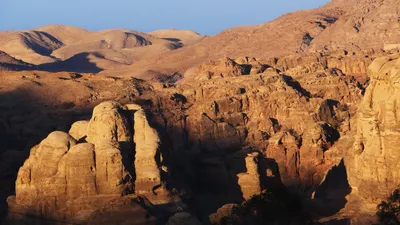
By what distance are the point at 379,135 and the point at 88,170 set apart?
37.2 feet

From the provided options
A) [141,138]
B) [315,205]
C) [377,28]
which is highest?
[377,28]

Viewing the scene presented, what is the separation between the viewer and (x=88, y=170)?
37.4m

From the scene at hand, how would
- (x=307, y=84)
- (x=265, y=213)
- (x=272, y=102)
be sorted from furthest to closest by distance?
(x=307, y=84) < (x=272, y=102) < (x=265, y=213)

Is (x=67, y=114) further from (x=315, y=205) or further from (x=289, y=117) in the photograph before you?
(x=315, y=205)

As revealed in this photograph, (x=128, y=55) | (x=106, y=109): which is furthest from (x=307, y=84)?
(x=128, y=55)

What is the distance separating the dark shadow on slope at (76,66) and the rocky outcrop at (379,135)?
120m

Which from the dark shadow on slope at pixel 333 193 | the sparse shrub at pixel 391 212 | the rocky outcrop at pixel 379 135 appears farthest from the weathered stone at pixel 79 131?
the sparse shrub at pixel 391 212

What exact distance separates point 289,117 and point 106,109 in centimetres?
2226

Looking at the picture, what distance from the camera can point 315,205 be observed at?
35750mm

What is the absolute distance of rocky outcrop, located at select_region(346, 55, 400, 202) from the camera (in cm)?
3111

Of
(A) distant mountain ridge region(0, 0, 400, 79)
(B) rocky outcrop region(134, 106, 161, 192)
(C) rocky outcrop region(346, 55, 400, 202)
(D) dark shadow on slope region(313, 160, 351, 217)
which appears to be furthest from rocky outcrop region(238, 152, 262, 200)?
(A) distant mountain ridge region(0, 0, 400, 79)

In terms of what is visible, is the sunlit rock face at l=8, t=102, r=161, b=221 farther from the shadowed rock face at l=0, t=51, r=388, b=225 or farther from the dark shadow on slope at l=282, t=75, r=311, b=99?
the dark shadow on slope at l=282, t=75, r=311, b=99

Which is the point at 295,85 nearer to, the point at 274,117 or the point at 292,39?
the point at 274,117

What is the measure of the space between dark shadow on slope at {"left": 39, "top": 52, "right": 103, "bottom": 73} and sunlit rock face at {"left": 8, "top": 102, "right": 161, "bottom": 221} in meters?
111
